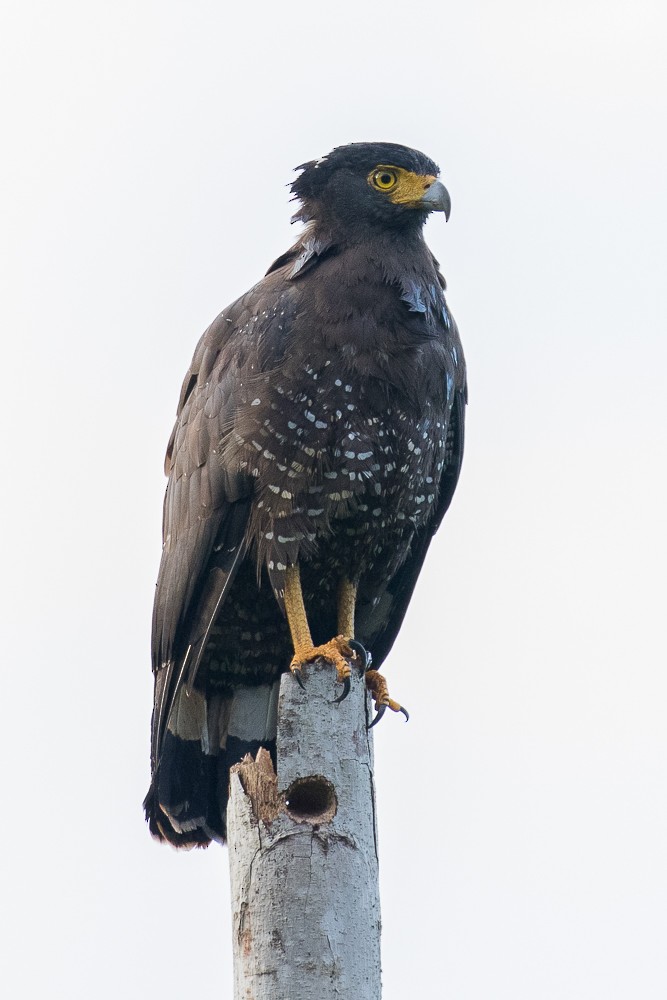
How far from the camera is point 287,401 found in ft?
18.5

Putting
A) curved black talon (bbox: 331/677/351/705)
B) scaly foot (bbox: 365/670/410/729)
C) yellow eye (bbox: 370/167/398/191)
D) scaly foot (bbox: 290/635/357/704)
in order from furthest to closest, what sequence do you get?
1. yellow eye (bbox: 370/167/398/191)
2. scaly foot (bbox: 365/670/410/729)
3. scaly foot (bbox: 290/635/357/704)
4. curved black talon (bbox: 331/677/351/705)

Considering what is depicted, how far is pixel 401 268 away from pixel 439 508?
3.82ft

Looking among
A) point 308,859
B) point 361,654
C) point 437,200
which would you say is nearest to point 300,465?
point 361,654

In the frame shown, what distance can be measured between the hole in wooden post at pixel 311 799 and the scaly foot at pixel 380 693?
1013mm

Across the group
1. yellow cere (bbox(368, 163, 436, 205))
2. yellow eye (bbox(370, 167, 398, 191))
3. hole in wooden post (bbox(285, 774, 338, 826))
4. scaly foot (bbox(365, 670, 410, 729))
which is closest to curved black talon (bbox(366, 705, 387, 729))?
scaly foot (bbox(365, 670, 410, 729))

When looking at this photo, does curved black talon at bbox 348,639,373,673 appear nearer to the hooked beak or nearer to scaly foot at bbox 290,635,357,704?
scaly foot at bbox 290,635,357,704

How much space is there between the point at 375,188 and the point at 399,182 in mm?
117

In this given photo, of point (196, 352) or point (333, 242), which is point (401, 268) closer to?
point (333, 242)

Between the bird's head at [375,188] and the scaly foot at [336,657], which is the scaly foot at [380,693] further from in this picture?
the bird's head at [375,188]

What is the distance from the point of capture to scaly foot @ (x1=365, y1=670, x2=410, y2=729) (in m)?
5.48

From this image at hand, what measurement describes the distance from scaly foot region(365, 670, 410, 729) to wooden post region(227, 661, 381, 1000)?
30.2 inches

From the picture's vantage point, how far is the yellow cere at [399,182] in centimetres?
618

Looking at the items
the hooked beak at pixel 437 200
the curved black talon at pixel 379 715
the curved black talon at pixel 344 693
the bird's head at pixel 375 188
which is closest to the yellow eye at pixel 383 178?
the bird's head at pixel 375 188

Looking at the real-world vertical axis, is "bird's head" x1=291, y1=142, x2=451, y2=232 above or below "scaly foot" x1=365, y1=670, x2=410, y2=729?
above
